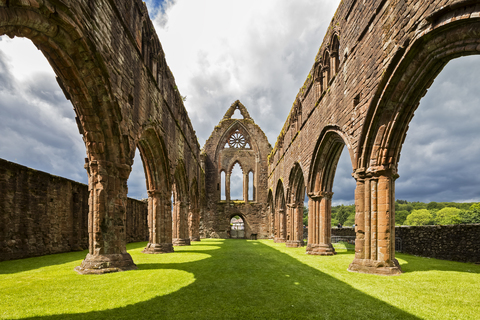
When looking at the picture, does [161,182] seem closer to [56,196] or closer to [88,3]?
[56,196]

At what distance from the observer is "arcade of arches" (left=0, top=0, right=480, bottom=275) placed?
15.1ft

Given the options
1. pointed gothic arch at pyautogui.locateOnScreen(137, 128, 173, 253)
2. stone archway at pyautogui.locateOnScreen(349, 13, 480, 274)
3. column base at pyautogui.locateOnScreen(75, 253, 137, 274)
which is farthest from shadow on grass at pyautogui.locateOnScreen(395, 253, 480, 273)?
pointed gothic arch at pyautogui.locateOnScreen(137, 128, 173, 253)

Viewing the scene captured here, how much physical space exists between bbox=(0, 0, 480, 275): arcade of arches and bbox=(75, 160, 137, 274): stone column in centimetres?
2

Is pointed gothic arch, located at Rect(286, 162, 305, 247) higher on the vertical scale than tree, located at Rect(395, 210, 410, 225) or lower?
higher

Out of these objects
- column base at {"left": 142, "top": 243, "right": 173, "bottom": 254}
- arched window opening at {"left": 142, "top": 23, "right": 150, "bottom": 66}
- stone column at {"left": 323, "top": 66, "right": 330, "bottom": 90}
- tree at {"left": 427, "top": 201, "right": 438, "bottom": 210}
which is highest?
arched window opening at {"left": 142, "top": 23, "right": 150, "bottom": 66}

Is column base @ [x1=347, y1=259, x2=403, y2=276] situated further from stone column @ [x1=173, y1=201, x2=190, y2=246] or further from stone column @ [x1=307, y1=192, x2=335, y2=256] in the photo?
stone column @ [x1=173, y1=201, x2=190, y2=246]

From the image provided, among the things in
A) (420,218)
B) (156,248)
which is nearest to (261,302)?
(156,248)

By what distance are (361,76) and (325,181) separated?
449 centimetres

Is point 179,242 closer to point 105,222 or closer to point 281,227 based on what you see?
point 281,227

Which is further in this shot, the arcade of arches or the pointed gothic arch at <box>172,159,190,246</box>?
the pointed gothic arch at <box>172,159,190,246</box>

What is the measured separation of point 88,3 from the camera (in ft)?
17.2

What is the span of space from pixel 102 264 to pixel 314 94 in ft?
29.7

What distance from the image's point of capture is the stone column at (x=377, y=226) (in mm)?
5816

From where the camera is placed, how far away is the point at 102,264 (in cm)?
574
